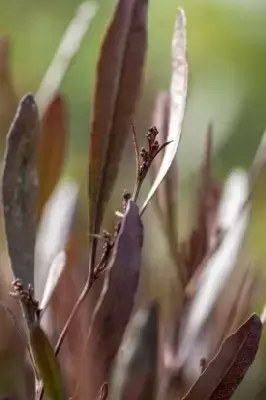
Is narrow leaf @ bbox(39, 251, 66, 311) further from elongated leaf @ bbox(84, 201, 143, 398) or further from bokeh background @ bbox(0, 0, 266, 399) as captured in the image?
bokeh background @ bbox(0, 0, 266, 399)

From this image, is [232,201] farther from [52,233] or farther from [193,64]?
[193,64]

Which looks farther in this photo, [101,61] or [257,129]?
[257,129]

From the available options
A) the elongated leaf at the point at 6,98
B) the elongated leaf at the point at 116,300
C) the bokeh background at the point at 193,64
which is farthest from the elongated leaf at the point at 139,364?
the bokeh background at the point at 193,64

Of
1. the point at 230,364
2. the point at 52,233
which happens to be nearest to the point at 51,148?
the point at 52,233

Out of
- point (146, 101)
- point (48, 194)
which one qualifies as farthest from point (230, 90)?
point (48, 194)

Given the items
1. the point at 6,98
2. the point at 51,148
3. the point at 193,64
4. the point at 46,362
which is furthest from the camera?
the point at 193,64

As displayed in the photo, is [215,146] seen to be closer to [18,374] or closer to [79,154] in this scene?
[79,154]
